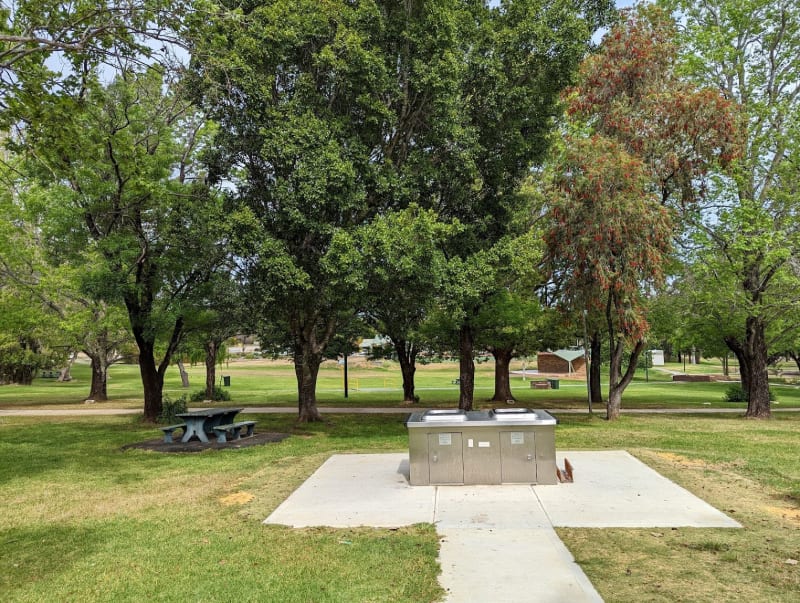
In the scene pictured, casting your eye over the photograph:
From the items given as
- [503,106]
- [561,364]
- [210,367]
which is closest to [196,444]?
[503,106]

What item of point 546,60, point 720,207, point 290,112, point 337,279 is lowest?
point 337,279

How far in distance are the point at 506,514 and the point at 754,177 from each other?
64.1 ft

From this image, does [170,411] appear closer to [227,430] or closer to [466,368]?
[227,430]

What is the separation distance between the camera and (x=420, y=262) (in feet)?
49.3

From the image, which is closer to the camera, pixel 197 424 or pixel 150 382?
pixel 197 424

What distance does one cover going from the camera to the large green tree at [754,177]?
2005cm

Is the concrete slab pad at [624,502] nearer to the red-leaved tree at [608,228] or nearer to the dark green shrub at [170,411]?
the red-leaved tree at [608,228]

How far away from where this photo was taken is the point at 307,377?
1916cm

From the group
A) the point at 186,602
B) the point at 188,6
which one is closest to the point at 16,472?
the point at 186,602

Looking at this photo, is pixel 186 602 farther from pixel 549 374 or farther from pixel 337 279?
pixel 549 374

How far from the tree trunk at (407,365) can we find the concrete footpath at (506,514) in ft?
59.5

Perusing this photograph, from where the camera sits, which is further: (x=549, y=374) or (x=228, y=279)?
(x=549, y=374)

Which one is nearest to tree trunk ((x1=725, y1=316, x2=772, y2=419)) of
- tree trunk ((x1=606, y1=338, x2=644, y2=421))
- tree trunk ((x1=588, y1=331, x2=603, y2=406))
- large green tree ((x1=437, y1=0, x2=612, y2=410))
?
tree trunk ((x1=606, y1=338, x2=644, y2=421))

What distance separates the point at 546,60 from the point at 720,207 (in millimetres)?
9309
